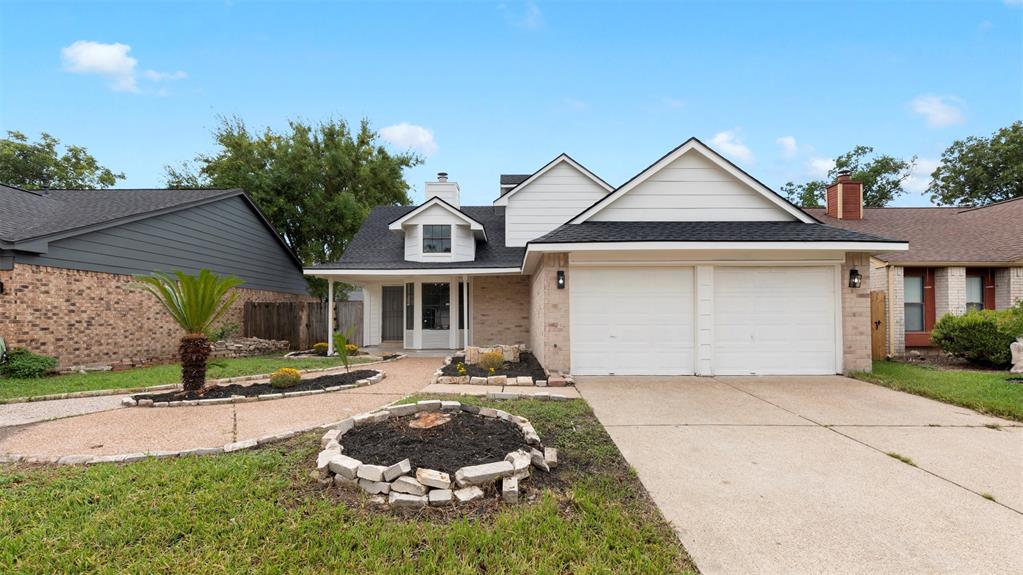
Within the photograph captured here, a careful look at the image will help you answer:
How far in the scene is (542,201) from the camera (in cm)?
1309

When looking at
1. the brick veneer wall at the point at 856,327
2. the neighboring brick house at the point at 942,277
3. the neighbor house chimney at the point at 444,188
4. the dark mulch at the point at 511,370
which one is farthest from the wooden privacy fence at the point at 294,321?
the neighboring brick house at the point at 942,277

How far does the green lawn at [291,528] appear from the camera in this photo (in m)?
2.15

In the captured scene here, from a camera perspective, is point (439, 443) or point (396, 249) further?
point (396, 249)

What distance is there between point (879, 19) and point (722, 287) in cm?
792

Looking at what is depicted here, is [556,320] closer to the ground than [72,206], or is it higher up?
closer to the ground

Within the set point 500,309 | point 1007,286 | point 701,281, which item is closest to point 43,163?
point 500,309

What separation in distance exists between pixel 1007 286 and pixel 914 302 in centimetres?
233

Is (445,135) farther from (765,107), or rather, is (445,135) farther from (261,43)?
(765,107)

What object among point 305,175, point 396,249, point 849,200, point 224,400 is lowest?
point 224,400

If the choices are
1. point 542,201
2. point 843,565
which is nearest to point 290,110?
point 542,201

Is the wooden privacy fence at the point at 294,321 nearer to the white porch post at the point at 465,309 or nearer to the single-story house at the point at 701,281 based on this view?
the white porch post at the point at 465,309

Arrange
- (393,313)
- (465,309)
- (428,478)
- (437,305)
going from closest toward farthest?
(428,478) → (465,309) → (437,305) → (393,313)

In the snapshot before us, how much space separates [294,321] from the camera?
1400 centimetres

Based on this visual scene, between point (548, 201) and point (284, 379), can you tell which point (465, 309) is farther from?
point (284, 379)
